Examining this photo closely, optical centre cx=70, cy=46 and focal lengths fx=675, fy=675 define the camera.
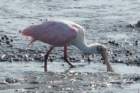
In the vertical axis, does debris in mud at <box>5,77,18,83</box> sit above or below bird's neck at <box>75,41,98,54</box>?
below

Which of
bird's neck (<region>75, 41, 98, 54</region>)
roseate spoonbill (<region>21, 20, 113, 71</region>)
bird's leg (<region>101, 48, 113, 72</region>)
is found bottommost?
bird's leg (<region>101, 48, 113, 72</region>)

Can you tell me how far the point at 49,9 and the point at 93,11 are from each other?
5.04 ft

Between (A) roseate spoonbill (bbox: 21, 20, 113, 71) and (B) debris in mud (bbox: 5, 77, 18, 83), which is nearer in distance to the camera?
(B) debris in mud (bbox: 5, 77, 18, 83)

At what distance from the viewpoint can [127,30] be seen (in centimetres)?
1789

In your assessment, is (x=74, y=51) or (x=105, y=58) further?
(x=74, y=51)

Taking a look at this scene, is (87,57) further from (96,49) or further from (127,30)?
(127,30)

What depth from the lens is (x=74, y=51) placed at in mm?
15344

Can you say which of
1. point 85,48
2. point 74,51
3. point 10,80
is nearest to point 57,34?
point 85,48

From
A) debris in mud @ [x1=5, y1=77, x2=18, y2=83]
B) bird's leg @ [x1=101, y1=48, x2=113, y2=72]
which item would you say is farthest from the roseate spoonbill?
debris in mud @ [x1=5, y1=77, x2=18, y2=83]

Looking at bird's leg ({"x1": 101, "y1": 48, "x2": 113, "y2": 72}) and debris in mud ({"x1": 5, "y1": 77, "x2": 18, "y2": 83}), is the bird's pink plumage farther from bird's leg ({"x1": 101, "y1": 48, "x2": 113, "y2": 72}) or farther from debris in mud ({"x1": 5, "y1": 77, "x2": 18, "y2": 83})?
debris in mud ({"x1": 5, "y1": 77, "x2": 18, "y2": 83})

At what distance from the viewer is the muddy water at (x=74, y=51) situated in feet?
38.4

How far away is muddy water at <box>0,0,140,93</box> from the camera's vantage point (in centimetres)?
1172

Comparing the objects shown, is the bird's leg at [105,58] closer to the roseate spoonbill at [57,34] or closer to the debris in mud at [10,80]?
the roseate spoonbill at [57,34]

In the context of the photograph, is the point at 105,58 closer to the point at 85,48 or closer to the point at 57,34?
the point at 85,48
